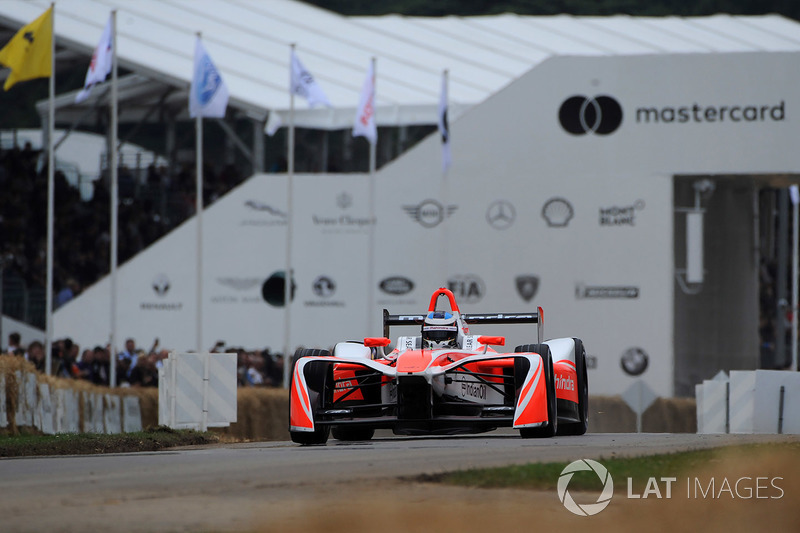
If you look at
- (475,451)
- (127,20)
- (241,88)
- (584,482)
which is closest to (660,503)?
(584,482)

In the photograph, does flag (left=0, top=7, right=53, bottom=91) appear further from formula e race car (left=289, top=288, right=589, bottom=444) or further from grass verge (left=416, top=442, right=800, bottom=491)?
grass verge (left=416, top=442, right=800, bottom=491)

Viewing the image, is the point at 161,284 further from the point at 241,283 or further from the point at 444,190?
the point at 444,190

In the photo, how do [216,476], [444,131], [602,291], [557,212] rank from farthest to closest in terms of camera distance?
[557,212] < [602,291] < [444,131] < [216,476]

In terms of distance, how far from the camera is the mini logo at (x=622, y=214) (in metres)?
32.6

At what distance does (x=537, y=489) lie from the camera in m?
9.38

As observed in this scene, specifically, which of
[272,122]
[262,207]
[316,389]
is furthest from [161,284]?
[316,389]

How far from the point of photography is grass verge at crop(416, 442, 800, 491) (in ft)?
31.3

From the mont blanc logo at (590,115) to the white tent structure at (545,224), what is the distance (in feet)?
0.16

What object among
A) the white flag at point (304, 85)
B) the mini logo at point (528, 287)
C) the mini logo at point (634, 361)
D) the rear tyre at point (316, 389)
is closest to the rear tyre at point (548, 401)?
the rear tyre at point (316, 389)

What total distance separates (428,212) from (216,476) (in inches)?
937

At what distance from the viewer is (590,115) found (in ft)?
108

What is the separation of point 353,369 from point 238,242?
2025 cm

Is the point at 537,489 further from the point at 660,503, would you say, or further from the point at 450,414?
the point at 450,414

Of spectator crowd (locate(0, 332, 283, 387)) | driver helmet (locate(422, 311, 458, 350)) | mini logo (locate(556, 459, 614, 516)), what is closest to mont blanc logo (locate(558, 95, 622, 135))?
spectator crowd (locate(0, 332, 283, 387))
